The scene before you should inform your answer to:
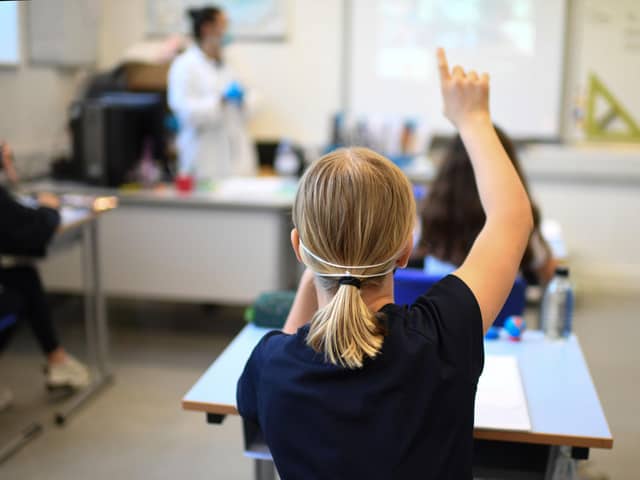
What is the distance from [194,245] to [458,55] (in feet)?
7.06

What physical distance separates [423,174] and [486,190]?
293 centimetres

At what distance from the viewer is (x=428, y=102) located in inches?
186

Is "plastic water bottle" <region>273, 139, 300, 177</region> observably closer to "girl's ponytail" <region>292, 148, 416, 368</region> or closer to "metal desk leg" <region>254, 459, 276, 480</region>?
"metal desk leg" <region>254, 459, 276, 480</region>

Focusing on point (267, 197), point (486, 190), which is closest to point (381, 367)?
point (486, 190)

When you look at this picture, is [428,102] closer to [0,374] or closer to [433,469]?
[0,374]

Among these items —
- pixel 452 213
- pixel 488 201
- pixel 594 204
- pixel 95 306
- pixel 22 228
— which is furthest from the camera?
pixel 594 204

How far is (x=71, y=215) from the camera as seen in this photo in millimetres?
2873

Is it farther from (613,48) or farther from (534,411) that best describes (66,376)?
(613,48)

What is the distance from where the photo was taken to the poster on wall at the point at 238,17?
15.4 feet

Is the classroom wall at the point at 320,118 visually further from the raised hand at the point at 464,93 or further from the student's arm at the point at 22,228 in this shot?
the raised hand at the point at 464,93

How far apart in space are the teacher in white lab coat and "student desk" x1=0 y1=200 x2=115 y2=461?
1.01m

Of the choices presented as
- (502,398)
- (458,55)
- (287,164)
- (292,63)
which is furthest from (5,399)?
(458,55)

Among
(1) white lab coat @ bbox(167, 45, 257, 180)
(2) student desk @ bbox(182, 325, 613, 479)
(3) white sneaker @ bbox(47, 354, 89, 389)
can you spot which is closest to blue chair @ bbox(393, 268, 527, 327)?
(2) student desk @ bbox(182, 325, 613, 479)

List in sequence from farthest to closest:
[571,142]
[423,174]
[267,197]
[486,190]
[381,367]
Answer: [571,142] → [423,174] → [267,197] → [486,190] → [381,367]
